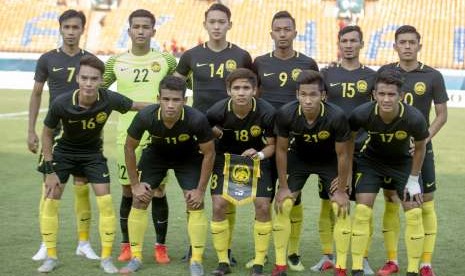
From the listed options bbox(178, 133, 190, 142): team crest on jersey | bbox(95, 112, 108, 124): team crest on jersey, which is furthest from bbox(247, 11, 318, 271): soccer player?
bbox(95, 112, 108, 124): team crest on jersey

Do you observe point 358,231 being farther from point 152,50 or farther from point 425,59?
point 425,59

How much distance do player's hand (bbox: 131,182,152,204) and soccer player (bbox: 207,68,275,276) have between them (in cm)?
54

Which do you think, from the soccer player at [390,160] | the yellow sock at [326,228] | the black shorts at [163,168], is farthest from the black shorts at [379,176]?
the black shorts at [163,168]

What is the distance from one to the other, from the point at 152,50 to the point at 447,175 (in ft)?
21.0

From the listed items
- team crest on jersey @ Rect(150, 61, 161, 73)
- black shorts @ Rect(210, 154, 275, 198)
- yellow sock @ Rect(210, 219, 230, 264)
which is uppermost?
team crest on jersey @ Rect(150, 61, 161, 73)

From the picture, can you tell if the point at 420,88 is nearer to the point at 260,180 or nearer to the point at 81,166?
the point at 260,180

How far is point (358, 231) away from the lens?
634 centimetres

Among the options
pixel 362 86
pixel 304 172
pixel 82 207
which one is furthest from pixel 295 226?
pixel 82 207

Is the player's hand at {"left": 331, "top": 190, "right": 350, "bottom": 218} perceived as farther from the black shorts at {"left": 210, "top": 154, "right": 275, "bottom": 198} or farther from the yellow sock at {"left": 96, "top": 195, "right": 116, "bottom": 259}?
the yellow sock at {"left": 96, "top": 195, "right": 116, "bottom": 259}

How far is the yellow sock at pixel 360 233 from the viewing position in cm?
633

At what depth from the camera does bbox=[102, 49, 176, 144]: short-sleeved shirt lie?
7238 mm

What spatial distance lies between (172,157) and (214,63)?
3.15ft

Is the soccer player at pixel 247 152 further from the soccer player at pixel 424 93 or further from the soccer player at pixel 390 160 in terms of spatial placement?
the soccer player at pixel 424 93

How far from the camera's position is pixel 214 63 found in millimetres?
7094
